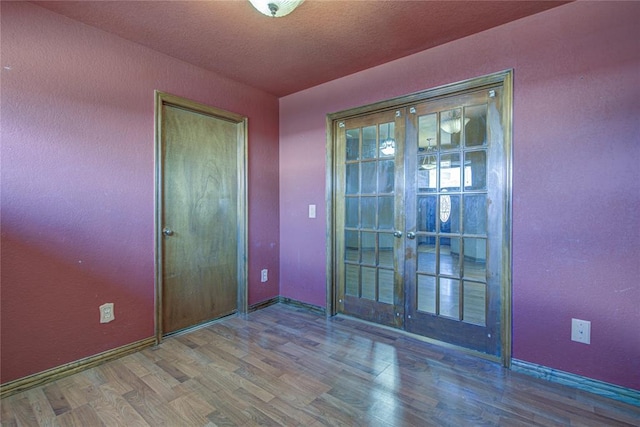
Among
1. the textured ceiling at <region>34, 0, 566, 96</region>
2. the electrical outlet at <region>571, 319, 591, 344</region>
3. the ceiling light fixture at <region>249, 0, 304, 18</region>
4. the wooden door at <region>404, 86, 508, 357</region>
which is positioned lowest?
the electrical outlet at <region>571, 319, 591, 344</region>

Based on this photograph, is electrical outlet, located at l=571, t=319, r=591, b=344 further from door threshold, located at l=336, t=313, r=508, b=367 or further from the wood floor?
door threshold, located at l=336, t=313, r=508, b=367

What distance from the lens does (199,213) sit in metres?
2.85

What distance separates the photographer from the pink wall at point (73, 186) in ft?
6.03

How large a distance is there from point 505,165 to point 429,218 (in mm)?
672

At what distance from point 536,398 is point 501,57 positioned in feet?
7.33

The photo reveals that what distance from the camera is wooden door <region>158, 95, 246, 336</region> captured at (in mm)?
2613

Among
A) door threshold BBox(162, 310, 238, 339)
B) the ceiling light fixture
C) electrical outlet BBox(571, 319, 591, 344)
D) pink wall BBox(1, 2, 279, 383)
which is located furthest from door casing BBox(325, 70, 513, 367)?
pink wall BBox(1, 2, 279, 383)

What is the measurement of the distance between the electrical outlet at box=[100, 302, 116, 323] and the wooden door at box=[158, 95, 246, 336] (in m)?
0.35

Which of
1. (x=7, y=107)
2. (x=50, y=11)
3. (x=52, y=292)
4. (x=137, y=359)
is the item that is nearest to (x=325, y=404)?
(x=137, y=359)

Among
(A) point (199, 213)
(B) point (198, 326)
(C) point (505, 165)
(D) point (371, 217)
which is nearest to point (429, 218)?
(D) point (371, 217)

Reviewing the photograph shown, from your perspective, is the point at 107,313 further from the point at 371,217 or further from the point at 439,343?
the point at 439,343

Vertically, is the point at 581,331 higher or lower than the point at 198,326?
higher

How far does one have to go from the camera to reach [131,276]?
234cm

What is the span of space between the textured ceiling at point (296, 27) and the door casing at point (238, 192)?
381mm
